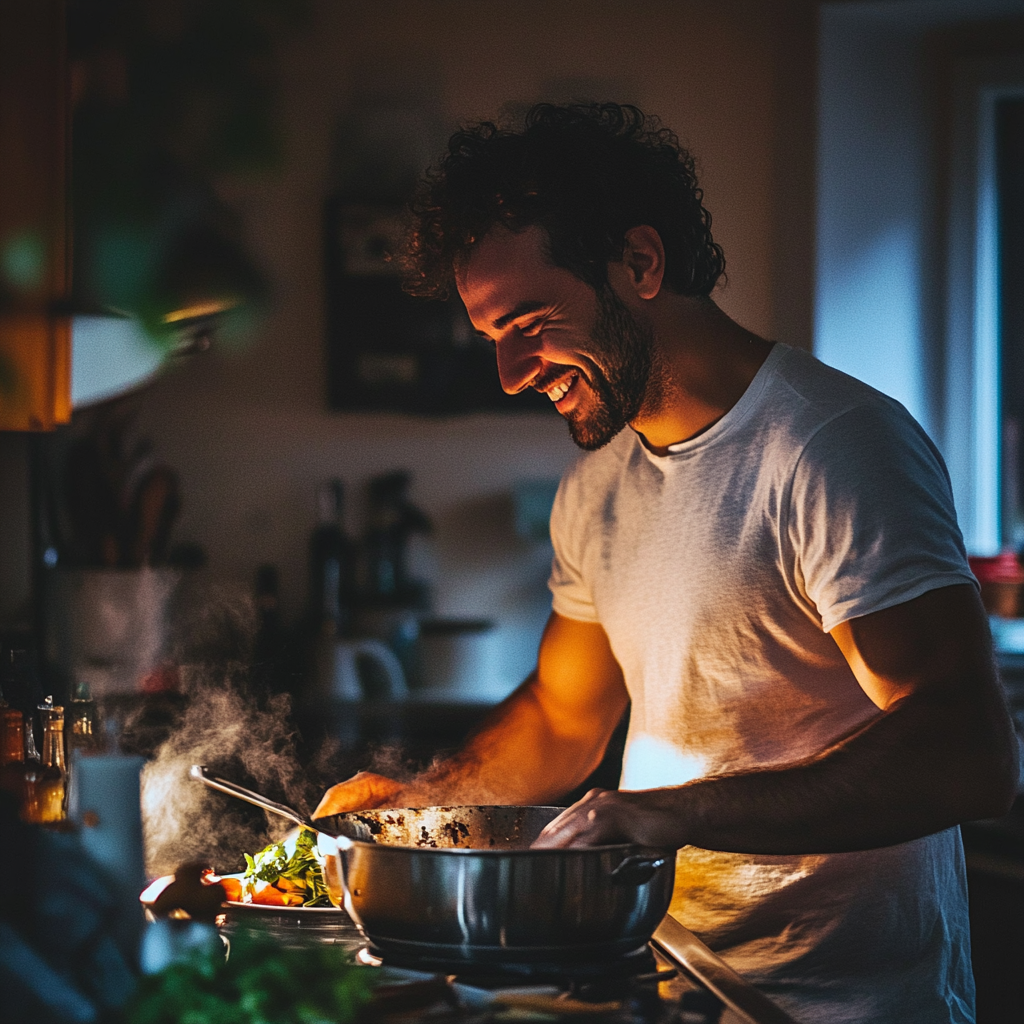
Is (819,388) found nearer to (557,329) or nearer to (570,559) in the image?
(557,329)

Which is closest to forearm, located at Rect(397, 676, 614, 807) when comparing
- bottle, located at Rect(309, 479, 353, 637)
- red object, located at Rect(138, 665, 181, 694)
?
red object, located at Rect(138, 665, 181, 694)

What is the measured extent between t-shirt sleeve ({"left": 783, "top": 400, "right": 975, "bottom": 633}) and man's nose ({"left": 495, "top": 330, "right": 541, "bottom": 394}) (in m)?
0.31

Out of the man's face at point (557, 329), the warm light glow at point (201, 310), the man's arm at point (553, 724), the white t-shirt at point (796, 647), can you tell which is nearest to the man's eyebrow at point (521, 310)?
the man's face at point (557, 329)

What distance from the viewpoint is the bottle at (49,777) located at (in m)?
0.89

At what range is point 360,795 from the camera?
1.23 m

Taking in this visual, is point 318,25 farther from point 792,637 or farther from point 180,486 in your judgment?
point 792,637

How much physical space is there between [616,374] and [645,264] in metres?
0.13

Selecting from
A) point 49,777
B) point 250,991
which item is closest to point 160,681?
point 49,777

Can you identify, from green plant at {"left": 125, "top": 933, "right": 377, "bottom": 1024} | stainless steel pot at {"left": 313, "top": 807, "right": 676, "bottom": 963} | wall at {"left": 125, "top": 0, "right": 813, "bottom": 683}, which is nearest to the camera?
green plant at {"left": 125, "top": 933, "right": 377, "bottom": 1024}

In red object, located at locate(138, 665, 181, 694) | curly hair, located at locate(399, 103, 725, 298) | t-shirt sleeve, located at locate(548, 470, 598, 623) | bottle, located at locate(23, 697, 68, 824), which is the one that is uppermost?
curly hair, located at locate(399, 103, 725, 298)

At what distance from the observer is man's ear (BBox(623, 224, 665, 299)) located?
1.33 m

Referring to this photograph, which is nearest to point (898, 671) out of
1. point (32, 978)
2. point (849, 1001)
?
point (849, 1001)

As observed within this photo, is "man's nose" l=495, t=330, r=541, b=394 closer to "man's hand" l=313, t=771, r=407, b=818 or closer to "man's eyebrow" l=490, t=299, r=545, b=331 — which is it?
"man's eyebrow" l=490, t=299, r=545, b=331

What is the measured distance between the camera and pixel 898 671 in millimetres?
1034
